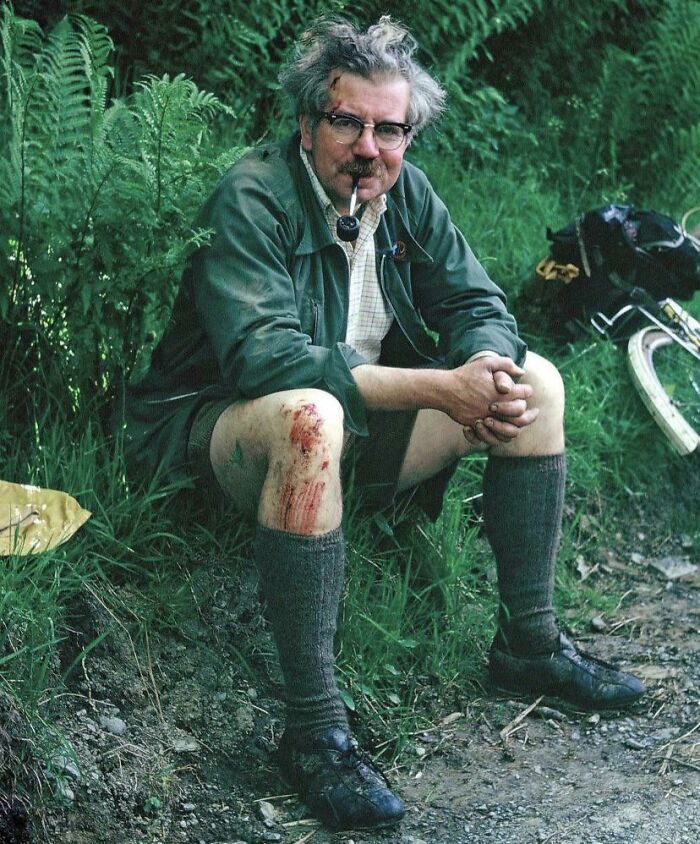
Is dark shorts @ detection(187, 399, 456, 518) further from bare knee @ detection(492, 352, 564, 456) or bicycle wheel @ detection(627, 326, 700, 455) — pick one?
bicycle wheel @ detection(627, 326, 700, 455)

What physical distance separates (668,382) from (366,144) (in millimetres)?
2821

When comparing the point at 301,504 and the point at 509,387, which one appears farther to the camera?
the point at 509,387

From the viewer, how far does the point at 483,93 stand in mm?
6422

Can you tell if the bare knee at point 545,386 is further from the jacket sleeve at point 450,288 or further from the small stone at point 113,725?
the small stone at point 113,725

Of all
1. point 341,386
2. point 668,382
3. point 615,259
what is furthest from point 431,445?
point 668,382

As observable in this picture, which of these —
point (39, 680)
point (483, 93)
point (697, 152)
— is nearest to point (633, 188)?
point (697, 152)

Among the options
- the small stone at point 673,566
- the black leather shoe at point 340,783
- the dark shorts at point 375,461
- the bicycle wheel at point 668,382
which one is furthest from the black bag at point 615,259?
the black leather shoe at point 340,783

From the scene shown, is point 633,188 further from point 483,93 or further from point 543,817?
point 543,817

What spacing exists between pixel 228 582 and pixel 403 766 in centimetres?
76

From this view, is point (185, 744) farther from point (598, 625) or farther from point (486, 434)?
point (598, 625)

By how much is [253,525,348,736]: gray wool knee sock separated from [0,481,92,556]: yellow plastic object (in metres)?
0.61

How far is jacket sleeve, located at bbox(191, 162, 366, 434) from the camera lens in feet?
10.5

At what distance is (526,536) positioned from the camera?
3.68m

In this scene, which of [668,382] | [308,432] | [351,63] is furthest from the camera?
[668,382]
